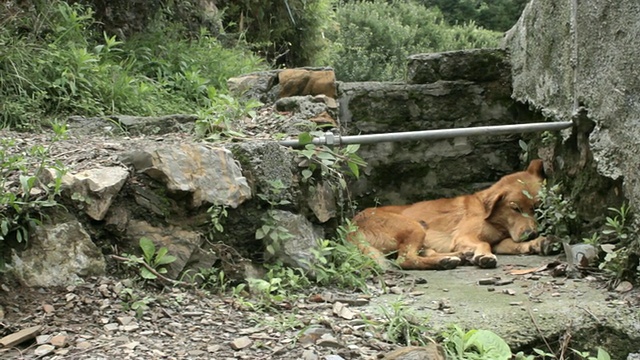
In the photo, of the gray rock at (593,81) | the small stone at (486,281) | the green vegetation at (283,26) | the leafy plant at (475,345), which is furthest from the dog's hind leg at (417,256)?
the green vegetation at (283,26)

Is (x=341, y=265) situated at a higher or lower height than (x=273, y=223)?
lower

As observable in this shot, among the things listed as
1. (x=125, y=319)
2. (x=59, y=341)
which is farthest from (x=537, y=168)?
(x=59, y=341)

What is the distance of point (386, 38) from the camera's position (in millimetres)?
17031

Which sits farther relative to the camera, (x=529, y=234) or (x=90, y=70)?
(x=90, y=70)

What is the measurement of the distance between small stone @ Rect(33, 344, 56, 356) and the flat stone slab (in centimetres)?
176

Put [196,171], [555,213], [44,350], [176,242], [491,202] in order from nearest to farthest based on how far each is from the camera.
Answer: [44,350], [176,242], [196,171], [555,213], [491,202]

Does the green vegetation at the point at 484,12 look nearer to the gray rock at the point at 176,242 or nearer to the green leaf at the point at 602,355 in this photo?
the gray rock at the point at 176,242

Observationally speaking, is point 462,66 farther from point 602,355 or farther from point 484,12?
point 484,12

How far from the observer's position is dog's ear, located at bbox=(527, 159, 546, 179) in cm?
607

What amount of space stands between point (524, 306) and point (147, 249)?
6.82 feet

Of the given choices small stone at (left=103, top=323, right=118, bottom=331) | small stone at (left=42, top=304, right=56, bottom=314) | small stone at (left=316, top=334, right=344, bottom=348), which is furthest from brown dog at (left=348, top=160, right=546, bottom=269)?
small stone at (left=42, top=304, right=56, bottom=314)

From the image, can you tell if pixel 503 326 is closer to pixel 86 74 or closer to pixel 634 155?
pixel 634 155

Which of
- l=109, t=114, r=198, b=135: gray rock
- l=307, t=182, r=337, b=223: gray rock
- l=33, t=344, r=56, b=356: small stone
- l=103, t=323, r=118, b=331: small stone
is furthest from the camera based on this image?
l=109, t=114, r=198, b=135: gray rock

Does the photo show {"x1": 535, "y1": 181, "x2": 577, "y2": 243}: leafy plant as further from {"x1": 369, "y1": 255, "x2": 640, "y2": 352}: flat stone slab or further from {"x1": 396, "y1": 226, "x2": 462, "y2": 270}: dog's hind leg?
{"x1": 396, "y1": 226, "x2": 462, "y2": 270}: dog's hind leg
